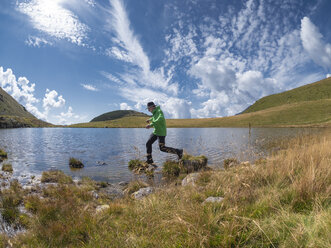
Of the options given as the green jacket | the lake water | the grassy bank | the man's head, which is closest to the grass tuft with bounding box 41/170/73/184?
the lake water

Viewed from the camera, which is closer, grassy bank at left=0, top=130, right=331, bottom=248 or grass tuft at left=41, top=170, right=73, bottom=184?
grassy bank at left=0, top=130, right=331, bottom=248

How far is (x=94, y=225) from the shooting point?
334 centimetres

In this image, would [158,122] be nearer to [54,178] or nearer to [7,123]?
[54,178]

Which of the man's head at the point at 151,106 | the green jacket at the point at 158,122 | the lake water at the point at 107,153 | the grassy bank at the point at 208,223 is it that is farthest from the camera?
the man's head at the point at 151,106

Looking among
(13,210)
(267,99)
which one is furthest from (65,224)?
(267,99)

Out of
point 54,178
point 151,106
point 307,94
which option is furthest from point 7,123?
point 307,94

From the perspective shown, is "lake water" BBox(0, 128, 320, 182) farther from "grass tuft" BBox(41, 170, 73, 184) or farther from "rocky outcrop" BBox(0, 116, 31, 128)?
"rocky outcrop" BBox(0, 116, 31, 128)

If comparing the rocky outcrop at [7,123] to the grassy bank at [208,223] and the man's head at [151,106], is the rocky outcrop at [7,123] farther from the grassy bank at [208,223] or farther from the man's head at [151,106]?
the grassy bank at [208,223]

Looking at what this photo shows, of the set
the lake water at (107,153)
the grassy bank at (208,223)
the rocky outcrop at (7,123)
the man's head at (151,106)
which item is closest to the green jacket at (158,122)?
the man's head at (151,106)

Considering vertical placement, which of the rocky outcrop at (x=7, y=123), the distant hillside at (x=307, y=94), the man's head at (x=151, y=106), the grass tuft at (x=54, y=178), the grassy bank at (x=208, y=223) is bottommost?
the grass tuft at (x=54, y=178)

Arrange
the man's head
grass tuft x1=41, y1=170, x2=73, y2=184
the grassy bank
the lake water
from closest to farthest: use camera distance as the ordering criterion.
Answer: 1. the grassy bank
2. grass tuft x1=41, y1=170, x2=73, y2=184
3. the lake water
4. the man's head

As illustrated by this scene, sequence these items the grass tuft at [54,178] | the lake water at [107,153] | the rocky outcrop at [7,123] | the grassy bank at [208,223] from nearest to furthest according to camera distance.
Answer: the grassy bank at [208,223] → the grass tuft at [54,178] → the lake water at [107,153] → the rocky outcrop at [7,123]

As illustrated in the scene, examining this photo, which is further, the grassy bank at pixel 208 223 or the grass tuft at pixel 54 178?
the grass tuft at pixel 54 178

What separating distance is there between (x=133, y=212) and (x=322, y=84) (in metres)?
217
